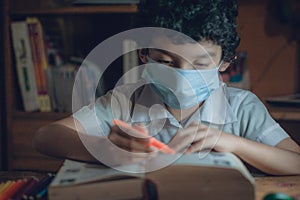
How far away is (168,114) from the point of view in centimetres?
112

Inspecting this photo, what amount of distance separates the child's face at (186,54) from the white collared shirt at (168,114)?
0.38 feet

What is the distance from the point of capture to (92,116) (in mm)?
1100

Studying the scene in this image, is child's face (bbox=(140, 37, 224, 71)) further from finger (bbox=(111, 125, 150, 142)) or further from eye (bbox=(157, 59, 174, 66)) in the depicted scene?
finger (bbox=(111, 125, 150, 142))

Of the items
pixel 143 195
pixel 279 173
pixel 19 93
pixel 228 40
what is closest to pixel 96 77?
pixel 19 93

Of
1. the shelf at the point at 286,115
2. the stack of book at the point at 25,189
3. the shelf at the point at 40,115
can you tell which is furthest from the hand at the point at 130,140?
the shelf at the point at 40,115

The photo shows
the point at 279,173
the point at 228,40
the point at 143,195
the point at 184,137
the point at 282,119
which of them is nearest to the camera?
the point at 143,195

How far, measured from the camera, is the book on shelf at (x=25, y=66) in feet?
5.86

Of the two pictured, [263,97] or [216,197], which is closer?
[216,197]

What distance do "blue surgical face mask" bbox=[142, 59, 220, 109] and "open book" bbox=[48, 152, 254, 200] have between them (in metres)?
0.37

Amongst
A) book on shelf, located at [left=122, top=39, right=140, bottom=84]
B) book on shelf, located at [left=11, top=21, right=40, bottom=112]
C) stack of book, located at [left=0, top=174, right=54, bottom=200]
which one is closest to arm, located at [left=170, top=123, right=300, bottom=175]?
stack of book, located at [left=0, top=174, right=54, bottom=200]

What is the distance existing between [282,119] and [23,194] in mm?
1084

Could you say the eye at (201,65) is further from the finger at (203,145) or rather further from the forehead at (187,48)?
the finger at (203,145)

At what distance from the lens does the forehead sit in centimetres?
100

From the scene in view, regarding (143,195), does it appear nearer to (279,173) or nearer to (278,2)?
(279,173)
